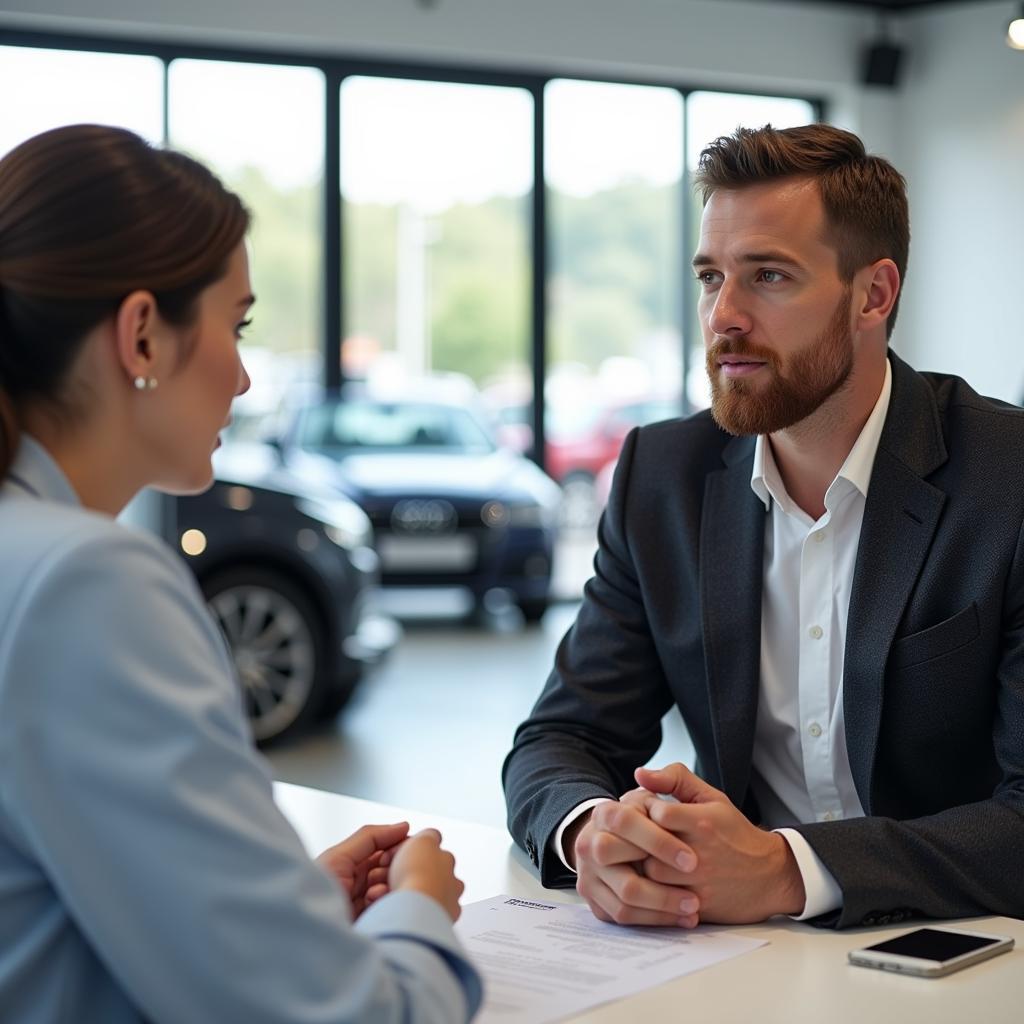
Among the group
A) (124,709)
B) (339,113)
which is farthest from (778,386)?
(339,113)

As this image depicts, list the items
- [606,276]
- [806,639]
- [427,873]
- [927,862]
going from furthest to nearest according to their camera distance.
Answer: [606,276], [806,639], [927,862], [427,873]

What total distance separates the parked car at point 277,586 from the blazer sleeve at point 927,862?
3858 mm

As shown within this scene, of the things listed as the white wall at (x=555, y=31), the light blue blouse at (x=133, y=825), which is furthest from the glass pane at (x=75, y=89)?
the light blue blouse at (x=133, y=825)

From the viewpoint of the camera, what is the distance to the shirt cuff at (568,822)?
5.47 ft

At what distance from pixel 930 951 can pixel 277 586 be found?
164 inches

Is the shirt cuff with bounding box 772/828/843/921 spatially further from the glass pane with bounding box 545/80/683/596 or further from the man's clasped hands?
the glass pane with bounding box 545/80/683/596

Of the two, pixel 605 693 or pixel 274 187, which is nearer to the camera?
pixel 605 693

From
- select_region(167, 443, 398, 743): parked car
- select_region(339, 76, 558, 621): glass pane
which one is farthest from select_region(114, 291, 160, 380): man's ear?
select_region(339, 76, 558, 621): glass pane

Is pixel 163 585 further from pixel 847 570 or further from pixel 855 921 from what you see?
pixel 847 570

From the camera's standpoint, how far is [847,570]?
2004mm

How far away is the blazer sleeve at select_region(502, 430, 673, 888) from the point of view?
1948 mm

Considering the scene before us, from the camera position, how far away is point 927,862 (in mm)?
1557

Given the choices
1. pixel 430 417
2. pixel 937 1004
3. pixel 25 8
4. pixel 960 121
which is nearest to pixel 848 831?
pixel 937 1004

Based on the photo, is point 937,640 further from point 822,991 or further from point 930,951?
point 822,991
